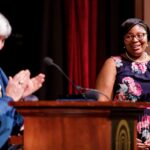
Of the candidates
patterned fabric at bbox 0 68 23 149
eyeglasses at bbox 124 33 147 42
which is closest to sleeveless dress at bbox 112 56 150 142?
eyeglasses at bbox 124 33 147 42

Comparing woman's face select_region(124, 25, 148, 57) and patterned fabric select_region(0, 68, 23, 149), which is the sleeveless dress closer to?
woman's face select_region(124, 25, 148, 57)

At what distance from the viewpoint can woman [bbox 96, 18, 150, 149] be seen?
3080 mm

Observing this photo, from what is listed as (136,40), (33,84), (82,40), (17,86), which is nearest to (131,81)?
(136,40)

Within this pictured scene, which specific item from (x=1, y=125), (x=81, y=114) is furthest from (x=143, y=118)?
(x=81, y=114)

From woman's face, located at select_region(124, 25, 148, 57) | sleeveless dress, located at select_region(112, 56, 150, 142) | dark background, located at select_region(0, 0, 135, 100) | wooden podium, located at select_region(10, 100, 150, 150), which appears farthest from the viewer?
dark background, located at select_region(0, 0, 135, 100)

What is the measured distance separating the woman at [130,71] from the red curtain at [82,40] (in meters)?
1.16

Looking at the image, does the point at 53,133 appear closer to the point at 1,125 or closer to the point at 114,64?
the point at 1,125

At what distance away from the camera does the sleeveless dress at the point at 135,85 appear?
3.04m

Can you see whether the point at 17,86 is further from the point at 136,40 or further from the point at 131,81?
the point at 136,40

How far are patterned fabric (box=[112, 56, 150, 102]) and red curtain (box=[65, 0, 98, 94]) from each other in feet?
3.98

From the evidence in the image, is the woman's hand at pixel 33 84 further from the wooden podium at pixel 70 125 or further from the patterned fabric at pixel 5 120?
the wooden podium at pixel 70 125

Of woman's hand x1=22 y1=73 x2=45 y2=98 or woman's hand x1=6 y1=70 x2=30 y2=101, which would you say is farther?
woman's hand x1=22 y1=73 x2=45 y2=98

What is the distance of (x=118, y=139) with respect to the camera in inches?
68.4

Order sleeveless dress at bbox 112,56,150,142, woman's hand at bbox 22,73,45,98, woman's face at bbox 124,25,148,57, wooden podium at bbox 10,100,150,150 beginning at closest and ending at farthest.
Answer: wooden podium at bbox 10,100,150,150, woman's hand at bbox 22,73,45,98, sleeveless dress at bbox 112,56,150,142, woman's face at bbox 124,25,148,57
